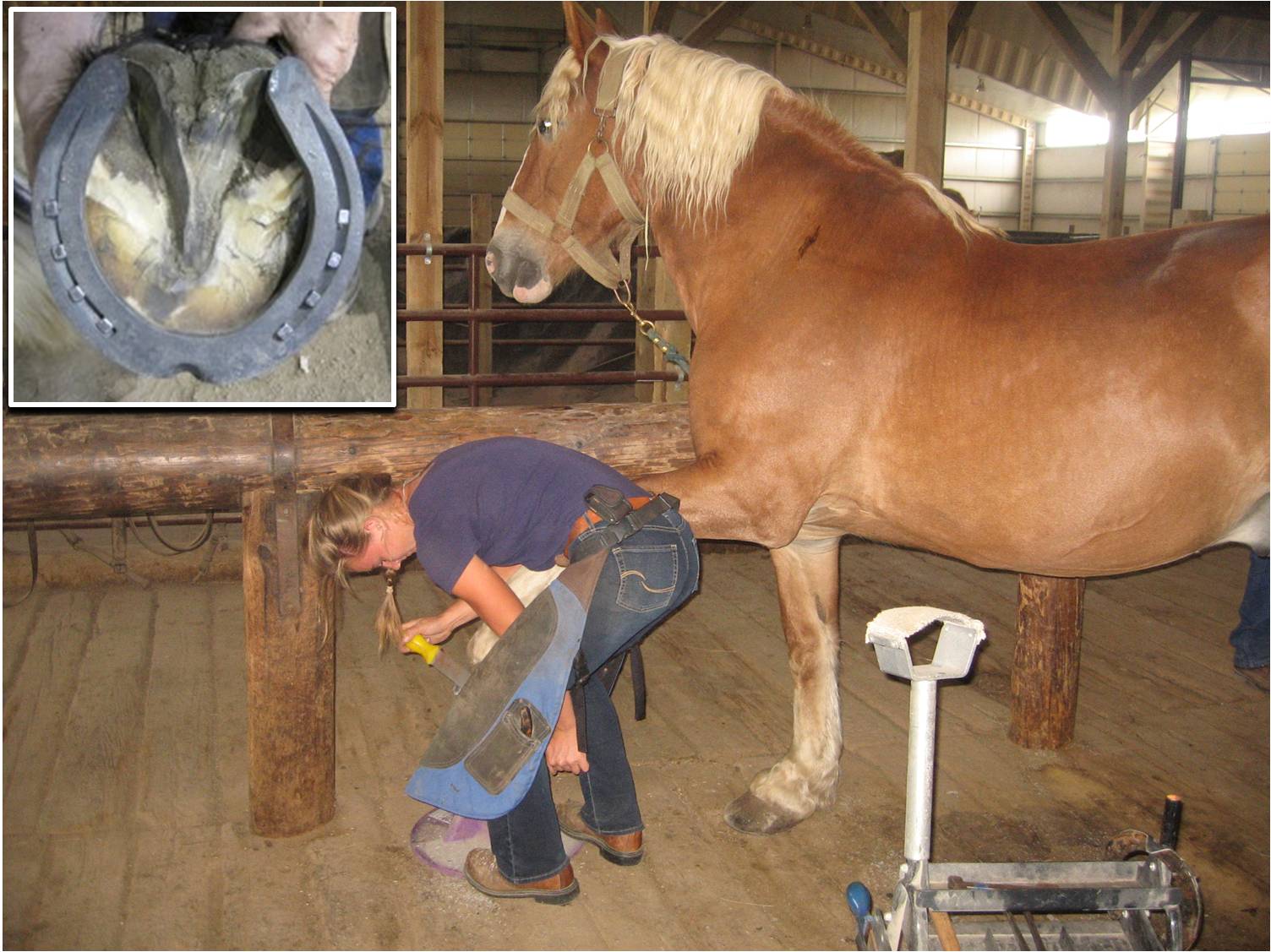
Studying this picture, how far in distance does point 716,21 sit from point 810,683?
24.0 ft

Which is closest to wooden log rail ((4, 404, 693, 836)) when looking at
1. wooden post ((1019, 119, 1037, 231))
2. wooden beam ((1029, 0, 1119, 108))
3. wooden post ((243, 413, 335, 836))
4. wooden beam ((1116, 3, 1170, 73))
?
wooden post ((243, 413, 335, 836))

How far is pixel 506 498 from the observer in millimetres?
2141

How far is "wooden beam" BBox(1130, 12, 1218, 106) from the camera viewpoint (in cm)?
908

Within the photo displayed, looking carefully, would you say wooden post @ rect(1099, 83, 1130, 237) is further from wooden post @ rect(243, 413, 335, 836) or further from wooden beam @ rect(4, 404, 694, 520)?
wooden post @ rect(243, 413, 335, 836)

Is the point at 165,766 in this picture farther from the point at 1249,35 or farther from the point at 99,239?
the point at 1249,35

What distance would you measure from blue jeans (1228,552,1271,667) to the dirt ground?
0.37 feet

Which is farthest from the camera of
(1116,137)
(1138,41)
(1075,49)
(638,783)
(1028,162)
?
(1028,162)

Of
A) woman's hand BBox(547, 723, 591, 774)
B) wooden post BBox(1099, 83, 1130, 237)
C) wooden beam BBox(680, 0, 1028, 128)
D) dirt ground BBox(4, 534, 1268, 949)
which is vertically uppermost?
wooden beam BBox(680, 0, 1028, 128)

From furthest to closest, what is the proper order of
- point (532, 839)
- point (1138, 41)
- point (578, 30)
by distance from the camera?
point (1138, 41) → point (578, 30) → point (532, 839)

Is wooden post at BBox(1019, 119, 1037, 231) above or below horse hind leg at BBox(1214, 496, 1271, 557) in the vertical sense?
above

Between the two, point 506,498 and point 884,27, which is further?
point 884,27

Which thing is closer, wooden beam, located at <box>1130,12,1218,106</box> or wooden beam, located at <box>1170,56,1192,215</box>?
wooden beam, located at <box>1130,12,1218,106</box>

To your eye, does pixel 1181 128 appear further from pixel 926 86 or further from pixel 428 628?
pixel 428 628

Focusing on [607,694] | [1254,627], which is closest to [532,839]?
[607,694]
